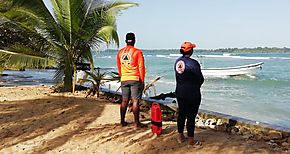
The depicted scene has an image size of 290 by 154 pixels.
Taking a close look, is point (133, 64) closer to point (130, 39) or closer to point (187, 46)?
point (130, 39)

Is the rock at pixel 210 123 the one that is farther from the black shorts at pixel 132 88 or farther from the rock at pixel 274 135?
the black shorts at pixel 132 88

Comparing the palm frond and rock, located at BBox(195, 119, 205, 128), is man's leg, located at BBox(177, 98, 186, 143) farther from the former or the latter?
the palm frond

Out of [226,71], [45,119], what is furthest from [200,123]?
[226,71]

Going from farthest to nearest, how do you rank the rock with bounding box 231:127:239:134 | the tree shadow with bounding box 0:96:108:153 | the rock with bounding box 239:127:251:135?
the rock with bounding box 231:127:239:134
the rock with bounding box 239:127:251:135
the tree shadow with bounding box 0:96:108:153

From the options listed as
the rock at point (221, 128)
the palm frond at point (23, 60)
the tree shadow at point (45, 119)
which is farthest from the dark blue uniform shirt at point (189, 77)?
the palm frond at point (23, 60)

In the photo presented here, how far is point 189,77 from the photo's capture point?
4.59 meters

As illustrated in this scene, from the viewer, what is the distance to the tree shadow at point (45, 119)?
5.36m

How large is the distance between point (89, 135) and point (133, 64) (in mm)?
1390

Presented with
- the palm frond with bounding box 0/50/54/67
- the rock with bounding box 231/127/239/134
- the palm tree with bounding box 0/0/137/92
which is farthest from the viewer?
the palm tree with bounding box 0/0/137/92

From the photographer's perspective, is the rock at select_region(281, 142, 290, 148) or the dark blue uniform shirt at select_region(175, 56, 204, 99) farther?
the rock at select_region(281, 142, 290, 148)

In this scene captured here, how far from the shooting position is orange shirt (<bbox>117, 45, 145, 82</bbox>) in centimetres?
552

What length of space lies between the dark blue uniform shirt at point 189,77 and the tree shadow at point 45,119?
2.08m

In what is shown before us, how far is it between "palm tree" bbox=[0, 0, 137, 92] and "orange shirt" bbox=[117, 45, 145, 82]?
13.7 ft

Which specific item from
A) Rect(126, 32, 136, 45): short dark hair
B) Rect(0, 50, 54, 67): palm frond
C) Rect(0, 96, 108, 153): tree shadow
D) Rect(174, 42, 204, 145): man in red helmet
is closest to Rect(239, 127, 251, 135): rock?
Rect(174, 42, 204, 145): man in red helmet
